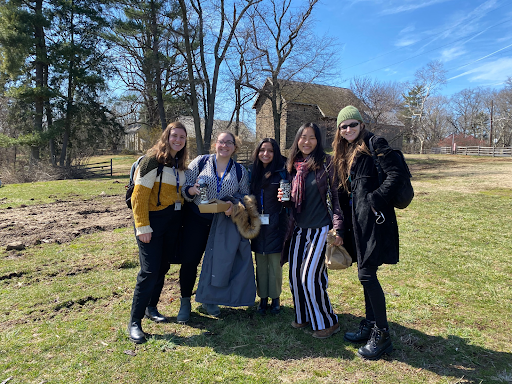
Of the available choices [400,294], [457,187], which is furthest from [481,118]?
[400,294]

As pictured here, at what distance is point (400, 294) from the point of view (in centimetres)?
397

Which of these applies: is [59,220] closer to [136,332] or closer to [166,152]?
[136,332]

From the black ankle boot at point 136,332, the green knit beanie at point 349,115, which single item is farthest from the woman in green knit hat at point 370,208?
the black ankle boot at point 136,332

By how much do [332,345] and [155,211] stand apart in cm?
200

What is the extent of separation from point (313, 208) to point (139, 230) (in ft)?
5.18

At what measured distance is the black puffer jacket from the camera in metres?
3.36

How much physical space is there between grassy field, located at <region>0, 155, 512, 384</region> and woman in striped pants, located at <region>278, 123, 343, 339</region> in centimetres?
26

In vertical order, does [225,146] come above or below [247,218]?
above

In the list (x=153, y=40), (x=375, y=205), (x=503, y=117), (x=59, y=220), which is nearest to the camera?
(x=375, y=205)

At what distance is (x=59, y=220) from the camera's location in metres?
8.31

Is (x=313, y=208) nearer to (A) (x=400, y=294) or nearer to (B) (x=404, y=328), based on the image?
(B) (x=404, y=328)

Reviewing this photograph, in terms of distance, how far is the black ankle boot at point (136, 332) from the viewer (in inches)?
116

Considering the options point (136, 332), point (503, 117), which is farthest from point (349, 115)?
point (503, 117)

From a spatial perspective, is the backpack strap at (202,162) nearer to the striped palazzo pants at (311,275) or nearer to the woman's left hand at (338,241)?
the striped palazzo pants at (311,275)
